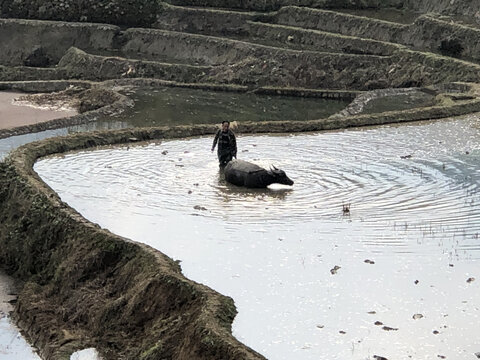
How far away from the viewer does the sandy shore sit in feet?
71.8

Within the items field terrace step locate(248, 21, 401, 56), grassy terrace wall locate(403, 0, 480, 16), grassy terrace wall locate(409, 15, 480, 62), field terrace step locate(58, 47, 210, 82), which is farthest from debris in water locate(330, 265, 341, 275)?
grassy terrace wall locate(403, 0, 480, 16)

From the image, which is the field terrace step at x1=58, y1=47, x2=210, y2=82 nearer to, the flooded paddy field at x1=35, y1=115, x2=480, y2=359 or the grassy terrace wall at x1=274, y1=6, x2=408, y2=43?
the grassy terrace wall at x1=274, y1=6, x2=408, y2=43

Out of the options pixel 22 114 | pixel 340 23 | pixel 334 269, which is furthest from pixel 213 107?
pixel 334 269

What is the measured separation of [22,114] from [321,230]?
14.2m

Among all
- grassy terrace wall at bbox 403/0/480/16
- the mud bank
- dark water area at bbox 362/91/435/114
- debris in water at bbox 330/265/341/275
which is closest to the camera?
debris in water at bbox 330/265/341/275

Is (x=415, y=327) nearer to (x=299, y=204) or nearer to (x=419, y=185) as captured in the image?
(x=299, y=204)

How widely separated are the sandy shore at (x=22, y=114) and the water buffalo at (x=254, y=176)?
925cm

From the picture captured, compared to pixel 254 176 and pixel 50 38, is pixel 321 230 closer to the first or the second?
pixel 254 176

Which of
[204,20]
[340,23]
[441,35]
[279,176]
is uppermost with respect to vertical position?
[441,35]

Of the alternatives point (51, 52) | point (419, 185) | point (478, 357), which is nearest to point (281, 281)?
point (478, 357)

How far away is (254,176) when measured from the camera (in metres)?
13.1

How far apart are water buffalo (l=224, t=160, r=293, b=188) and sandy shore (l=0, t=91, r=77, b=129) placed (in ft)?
30.3

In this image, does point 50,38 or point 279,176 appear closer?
point 279,176

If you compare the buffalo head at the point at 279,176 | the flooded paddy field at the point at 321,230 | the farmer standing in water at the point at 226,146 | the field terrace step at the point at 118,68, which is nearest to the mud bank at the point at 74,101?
the field terrace step at the point at 118,68
